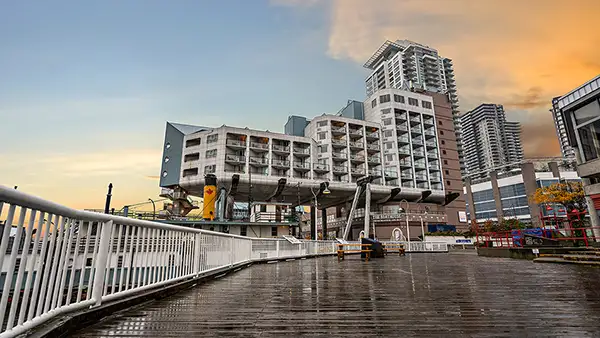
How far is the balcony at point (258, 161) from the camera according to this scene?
43.3 m

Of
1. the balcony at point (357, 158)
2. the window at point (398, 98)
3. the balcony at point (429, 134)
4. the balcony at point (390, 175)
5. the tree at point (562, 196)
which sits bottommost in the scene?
the tree at point (562, 196)

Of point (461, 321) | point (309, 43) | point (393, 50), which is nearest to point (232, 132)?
point (309, 43)

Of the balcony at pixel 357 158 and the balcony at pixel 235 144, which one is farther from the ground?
the balcony at pixel 235 144

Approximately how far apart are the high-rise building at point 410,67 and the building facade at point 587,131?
8568 cm

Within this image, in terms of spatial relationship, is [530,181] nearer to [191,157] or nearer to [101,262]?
[191,157]

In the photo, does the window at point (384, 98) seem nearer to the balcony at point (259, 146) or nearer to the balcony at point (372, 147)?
the balcony at point (372, 147)

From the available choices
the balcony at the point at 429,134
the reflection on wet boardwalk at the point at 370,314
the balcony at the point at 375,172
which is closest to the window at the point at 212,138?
the balcony at the point at 375,172

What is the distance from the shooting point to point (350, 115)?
197ft

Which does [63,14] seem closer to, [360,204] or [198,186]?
[198,186]

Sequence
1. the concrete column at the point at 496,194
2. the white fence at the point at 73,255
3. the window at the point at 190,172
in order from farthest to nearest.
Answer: the concrete column at the point at 496,194
the window at the point at 190,172
the white fence at the point at 73,255

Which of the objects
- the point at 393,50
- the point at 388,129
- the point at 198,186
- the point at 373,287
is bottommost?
the point at 373,287

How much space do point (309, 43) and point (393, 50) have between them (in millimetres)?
107493

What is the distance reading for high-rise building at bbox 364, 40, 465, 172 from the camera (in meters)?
104

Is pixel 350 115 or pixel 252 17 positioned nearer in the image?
pixel 252 17
